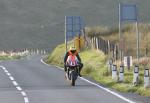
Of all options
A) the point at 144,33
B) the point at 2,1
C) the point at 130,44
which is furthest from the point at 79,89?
the point at 2,1

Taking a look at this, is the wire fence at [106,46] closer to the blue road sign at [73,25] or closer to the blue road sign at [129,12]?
the blue road sign at [73,25]

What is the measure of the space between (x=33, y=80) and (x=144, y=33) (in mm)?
27546

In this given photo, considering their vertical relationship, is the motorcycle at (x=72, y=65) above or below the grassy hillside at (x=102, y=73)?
above

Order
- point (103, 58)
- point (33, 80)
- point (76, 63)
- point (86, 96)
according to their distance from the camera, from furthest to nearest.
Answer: point (103, 58) < point (33, 80) < point (76, 63) < point (86, 96)

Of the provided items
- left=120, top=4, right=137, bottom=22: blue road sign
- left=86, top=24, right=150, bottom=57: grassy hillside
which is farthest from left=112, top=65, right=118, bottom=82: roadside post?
left=86, top=24, right=150, bottom=57: grassy hillside

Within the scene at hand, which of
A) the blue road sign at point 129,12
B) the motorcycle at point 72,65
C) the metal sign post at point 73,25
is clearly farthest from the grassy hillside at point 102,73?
the blue road sign at point 129,12

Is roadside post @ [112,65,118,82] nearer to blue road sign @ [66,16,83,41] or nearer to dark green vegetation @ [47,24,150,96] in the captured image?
dark green vegetation @ [47,24,150,96]

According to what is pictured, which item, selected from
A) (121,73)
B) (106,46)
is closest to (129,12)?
(121,73)

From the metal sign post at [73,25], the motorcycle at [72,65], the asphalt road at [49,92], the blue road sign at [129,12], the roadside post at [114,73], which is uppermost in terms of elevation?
the blue road sign at [129,12]

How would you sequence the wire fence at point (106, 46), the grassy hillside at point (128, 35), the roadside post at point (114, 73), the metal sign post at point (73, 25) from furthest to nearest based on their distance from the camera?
the metal sign post at point (73, 25), the grassy hillside at point (128, 35), the wire fence at point (106, 46), the roadside post at point (114, 73)

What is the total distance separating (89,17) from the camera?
160m

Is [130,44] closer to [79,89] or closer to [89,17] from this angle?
[79,89]

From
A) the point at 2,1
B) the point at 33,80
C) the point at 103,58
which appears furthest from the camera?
the point at 2,1

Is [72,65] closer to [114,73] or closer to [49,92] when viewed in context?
[114,73]
